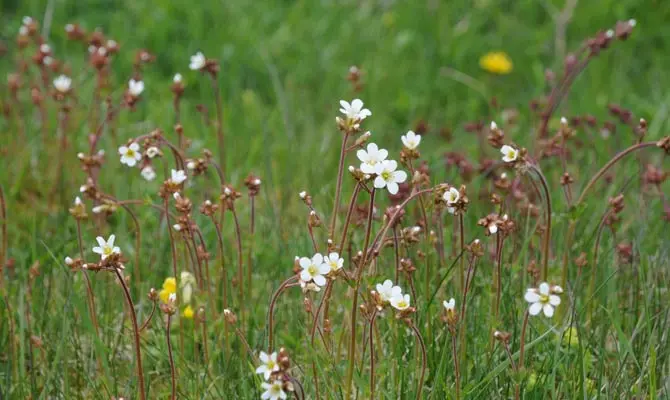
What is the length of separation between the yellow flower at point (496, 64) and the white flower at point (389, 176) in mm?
3004

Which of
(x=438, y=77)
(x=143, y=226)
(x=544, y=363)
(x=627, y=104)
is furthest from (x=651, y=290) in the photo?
(x=438, y=77)

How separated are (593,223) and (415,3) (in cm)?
225

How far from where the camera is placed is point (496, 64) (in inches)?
194

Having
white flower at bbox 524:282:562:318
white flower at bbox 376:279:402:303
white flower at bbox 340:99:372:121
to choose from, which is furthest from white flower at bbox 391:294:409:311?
white flower at bbox 340:99:372:121

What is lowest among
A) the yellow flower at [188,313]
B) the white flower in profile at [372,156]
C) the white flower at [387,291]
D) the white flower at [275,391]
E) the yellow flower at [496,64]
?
the white flower at [275,391]

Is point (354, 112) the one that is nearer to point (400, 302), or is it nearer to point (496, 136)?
point (400, 302)

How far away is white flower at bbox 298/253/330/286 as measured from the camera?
201cm

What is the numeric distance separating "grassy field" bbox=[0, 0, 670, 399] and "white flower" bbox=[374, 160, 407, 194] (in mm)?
38

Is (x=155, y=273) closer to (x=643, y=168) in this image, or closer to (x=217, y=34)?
(x=643, y=168)

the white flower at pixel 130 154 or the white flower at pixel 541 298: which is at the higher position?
the white flower at pixel 130 154

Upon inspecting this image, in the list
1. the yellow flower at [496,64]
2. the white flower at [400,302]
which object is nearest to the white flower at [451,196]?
the white flower at [400,302]

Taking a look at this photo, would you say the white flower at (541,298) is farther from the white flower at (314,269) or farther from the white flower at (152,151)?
the white flower at (152,151)

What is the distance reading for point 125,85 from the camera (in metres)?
4.60

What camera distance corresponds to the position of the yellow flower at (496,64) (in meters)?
4.93
